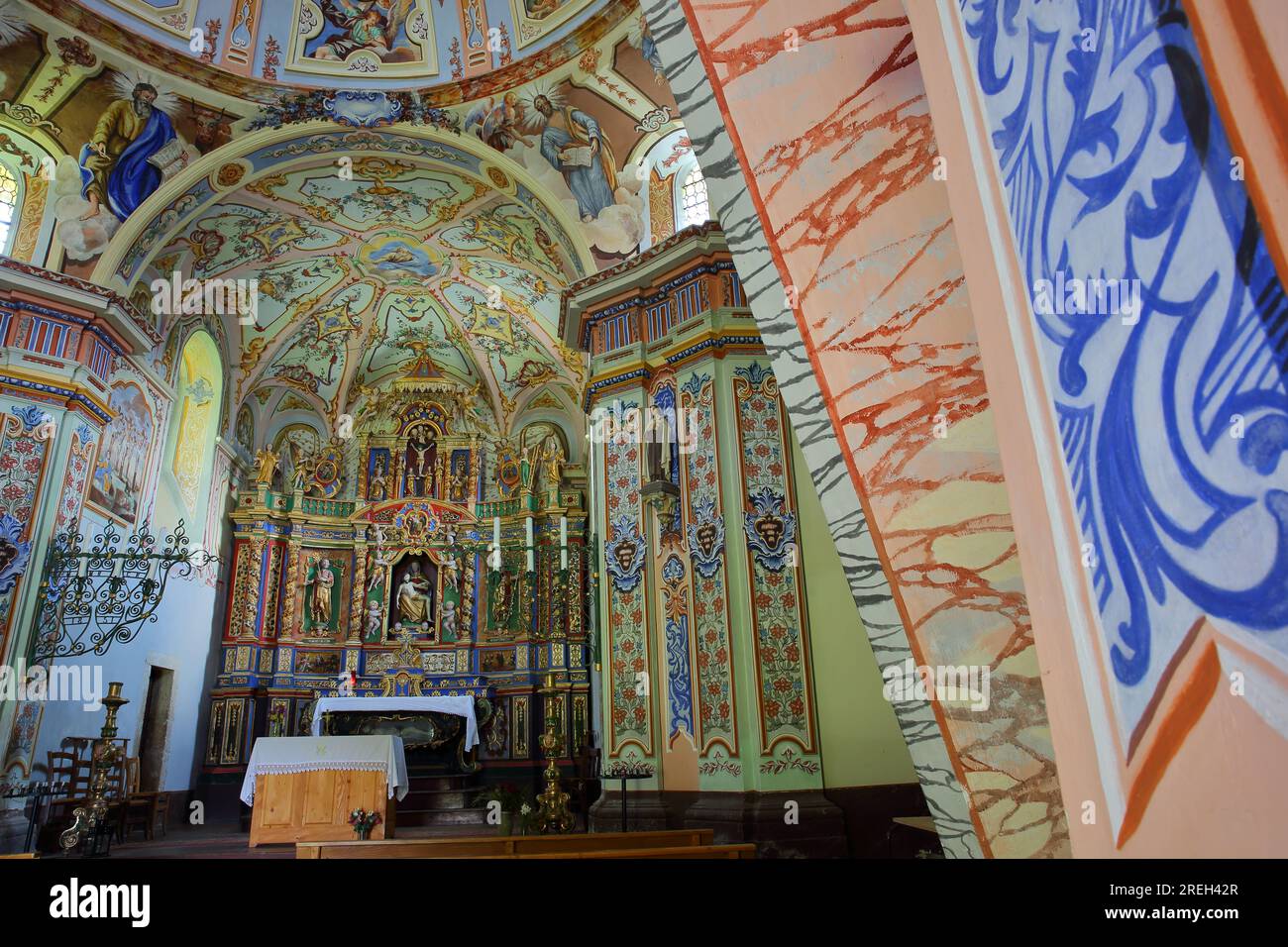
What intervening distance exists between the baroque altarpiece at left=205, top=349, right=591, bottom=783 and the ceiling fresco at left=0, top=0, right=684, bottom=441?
428 centimetres

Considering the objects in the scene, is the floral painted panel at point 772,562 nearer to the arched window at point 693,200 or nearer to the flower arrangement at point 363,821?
the arched window at point 693,200

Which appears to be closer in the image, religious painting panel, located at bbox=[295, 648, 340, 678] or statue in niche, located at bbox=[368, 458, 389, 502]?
religious painting panel, located at bbox=[295, 648, 340, 678]

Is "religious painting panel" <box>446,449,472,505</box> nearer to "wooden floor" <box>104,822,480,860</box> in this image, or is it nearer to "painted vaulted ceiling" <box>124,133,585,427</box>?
"painted vaulted ceiling" <box>124,133,585,427</box>

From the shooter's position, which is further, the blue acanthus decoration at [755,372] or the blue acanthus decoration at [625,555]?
the blue acanthus decoration at [625,555]

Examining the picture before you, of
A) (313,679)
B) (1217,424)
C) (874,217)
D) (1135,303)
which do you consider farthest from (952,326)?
(313,679)

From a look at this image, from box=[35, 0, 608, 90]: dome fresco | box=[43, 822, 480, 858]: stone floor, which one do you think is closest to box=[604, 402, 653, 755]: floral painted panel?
box=[43, 822, 480, 858]: stone floor

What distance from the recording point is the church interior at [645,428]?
2.59 feet

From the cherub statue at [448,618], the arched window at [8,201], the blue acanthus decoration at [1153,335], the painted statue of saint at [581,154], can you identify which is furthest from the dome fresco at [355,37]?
the blue acanthus decoration at [1153,335]

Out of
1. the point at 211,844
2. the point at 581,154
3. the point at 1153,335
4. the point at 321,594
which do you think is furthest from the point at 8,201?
the point at 1153,335

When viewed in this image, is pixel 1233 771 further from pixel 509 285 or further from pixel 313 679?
pixel 313 679

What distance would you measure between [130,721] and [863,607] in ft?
37.7

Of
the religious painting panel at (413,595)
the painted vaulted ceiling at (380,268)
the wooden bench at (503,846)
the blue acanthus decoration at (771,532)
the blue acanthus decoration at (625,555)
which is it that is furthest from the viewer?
the religious painting panel at (413,595)

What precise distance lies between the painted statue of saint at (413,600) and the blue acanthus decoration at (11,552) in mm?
7416

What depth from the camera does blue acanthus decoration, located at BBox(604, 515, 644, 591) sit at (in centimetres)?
796
